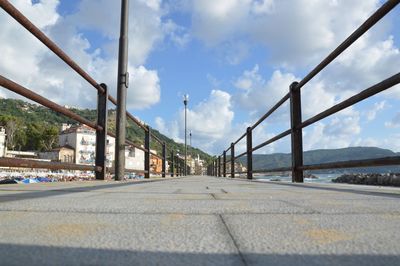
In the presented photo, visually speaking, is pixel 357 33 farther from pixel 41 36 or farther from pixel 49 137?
pixel 49 137

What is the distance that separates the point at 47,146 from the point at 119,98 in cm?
9096

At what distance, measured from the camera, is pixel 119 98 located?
17.6 ft

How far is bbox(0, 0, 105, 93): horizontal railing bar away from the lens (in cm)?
254

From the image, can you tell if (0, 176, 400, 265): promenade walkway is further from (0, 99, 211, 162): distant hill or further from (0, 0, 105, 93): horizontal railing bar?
(0, 99, 211, 162): distant hill

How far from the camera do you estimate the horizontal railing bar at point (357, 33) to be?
8.38 feet

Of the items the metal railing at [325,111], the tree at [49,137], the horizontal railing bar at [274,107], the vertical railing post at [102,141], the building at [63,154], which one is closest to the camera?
the metal railing at [325,111]

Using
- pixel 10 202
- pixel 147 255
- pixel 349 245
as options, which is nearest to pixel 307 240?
pixel 349 245

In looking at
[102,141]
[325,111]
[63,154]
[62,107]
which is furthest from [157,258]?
[63,154]

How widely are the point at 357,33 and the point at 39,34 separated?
8.31 ft

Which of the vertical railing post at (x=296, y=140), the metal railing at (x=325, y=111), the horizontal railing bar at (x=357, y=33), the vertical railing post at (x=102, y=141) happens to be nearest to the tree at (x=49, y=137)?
the vertical railing post at (x=102, y=141)

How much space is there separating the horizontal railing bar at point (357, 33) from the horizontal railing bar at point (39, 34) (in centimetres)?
250

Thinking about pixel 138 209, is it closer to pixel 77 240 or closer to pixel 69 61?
pixel 77 240

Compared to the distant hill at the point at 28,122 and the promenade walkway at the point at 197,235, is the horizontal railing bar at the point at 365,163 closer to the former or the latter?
the promenade walkway at the point at 197,235

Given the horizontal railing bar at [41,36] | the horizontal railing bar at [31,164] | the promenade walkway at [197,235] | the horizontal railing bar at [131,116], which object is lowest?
the promenade walkway at [197,235]
